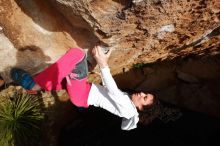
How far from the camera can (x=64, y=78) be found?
411cm

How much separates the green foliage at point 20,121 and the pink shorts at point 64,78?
141cm

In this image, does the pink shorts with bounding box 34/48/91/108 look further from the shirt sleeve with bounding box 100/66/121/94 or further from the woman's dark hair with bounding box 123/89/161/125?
the woman's dark hair with bounding box 123/89/161/125

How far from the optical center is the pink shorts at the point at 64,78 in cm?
377

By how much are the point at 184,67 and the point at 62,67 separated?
10.4 ft

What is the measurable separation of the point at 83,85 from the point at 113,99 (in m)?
0.46

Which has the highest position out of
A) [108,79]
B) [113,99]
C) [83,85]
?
[108,79]

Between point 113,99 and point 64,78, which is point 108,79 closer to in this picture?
point 113,99

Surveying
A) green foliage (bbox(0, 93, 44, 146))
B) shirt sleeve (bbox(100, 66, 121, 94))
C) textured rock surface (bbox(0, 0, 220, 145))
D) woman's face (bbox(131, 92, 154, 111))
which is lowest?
green foliage (bbox(0, 93, 44, 146))

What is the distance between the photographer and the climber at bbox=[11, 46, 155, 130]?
375cm

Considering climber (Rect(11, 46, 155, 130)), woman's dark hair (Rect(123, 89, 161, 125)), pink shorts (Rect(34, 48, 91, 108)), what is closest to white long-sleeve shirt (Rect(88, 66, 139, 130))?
climber (Rect(11, 46, 155, 130))

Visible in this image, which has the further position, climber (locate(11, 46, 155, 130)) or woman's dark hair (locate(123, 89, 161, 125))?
woman's dark hair (locate(123, 89, 161, 125))

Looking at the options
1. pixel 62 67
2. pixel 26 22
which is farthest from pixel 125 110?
pixel 26 22

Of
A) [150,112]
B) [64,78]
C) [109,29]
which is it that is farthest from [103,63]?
[150,112]

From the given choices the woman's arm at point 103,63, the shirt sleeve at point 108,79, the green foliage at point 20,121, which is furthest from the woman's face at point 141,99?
the green foliage at point 20,121
